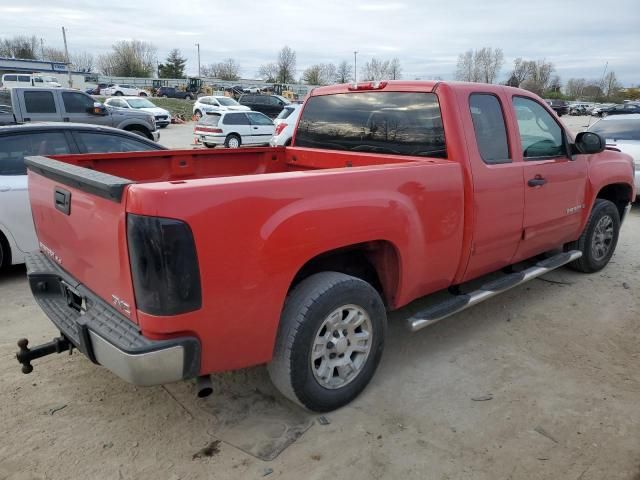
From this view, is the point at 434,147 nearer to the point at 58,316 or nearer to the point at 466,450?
the point at 466,450

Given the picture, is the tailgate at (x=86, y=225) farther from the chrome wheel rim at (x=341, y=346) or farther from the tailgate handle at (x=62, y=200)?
the chrome wheel rim at (x=341, y=346)

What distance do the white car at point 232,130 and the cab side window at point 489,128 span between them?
16185mm

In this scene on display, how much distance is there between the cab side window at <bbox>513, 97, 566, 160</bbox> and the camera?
4012mm

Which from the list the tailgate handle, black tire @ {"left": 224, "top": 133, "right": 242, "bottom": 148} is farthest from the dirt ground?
black tire @ {"left": 224, "top": 133, "right": 242, "bottom": 148}

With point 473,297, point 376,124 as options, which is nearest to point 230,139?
point 376,124

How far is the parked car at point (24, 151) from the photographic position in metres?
4.80

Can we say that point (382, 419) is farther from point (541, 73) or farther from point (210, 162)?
point (541, 73)

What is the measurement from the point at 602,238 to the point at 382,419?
3826 millimetres

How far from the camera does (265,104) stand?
35.2 m

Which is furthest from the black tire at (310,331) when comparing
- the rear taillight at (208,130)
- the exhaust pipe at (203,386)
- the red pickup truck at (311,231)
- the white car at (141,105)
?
the white car at (141,105)

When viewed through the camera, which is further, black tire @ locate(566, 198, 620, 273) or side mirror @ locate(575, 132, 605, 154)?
black tire @ locate(566, 198, 620, 273)

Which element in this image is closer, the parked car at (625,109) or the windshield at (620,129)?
the windshield at (620,129)

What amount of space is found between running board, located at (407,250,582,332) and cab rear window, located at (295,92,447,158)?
1.06 metres

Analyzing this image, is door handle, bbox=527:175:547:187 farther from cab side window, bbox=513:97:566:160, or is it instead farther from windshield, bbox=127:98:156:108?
windshield, bbox=127:98:156:108
